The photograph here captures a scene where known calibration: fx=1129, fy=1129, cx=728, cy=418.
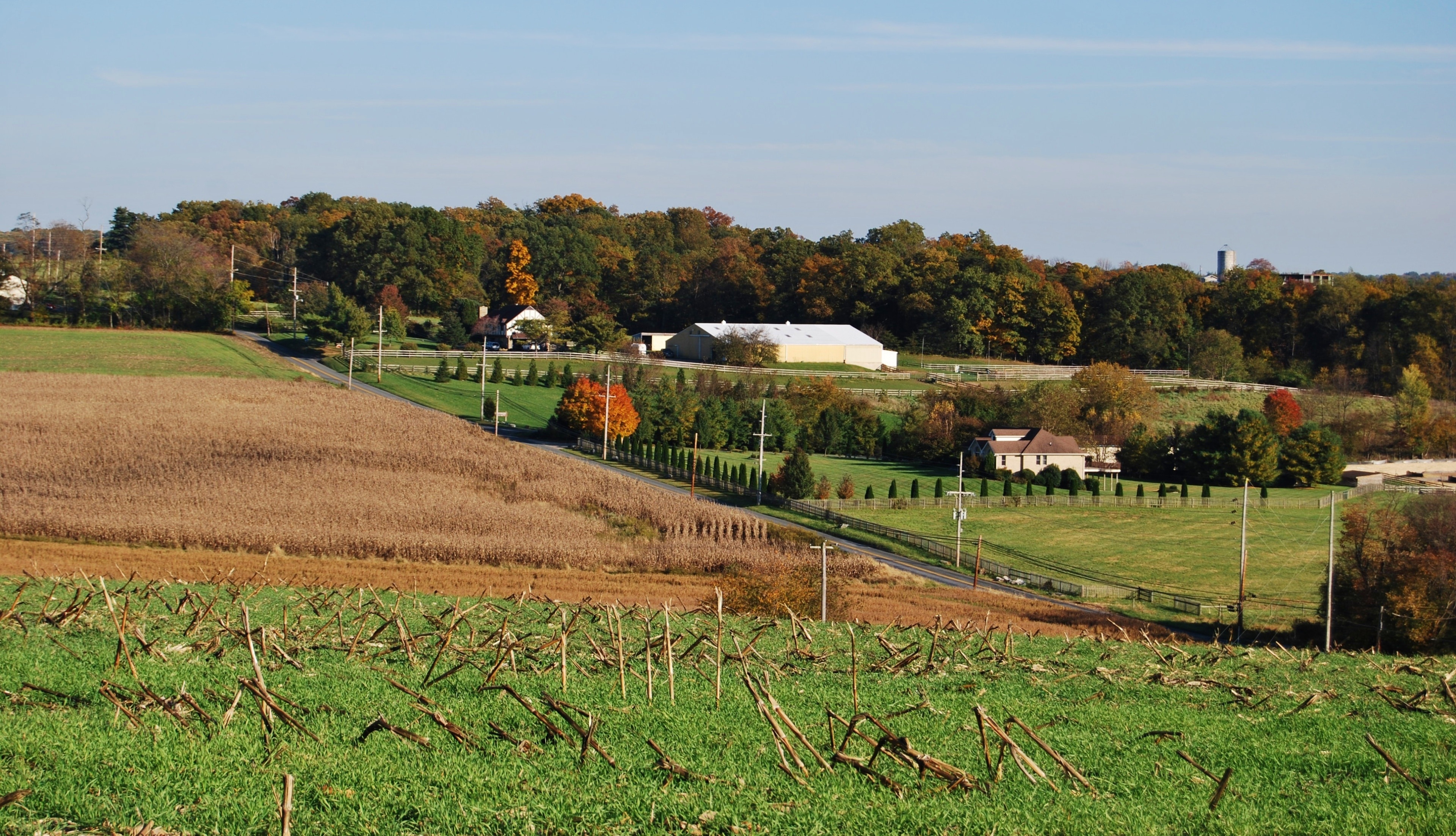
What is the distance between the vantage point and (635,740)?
874 centimetres

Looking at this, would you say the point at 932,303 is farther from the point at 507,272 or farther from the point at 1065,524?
the point at 1065,524

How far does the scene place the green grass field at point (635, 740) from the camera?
7.22m

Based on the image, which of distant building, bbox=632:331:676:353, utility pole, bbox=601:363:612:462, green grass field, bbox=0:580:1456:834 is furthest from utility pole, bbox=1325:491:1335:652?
distant building, bbox=632:331:676:353

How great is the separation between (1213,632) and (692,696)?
27.1 meters

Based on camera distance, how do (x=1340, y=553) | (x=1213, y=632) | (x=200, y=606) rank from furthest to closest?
(x=1340, y=553)
(x=1213, y=632)
(x=200, y=606)

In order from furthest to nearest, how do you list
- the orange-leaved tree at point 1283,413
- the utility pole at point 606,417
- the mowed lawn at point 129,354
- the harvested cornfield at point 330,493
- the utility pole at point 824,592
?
the orange-leaved tree at point 1283,413 → the mowed lawn at point 129,354 → the utility pole at point 606,417 → the harvested cornfield at point 330,493 → the utility pole at point 824,592

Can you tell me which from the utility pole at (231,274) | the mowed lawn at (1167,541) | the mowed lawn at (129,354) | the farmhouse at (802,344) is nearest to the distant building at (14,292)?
the mowed lawn at (129,354)

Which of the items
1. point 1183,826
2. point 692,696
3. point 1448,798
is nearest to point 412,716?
point 692,696

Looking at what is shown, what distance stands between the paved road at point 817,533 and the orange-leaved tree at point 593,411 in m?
1.77

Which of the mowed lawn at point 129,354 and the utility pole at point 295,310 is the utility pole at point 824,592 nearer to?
the mowed lawn at point 129,354

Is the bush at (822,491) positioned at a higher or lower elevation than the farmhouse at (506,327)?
lower

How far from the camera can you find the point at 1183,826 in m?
7.27

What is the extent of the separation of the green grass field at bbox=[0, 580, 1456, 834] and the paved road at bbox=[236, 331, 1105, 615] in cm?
2406

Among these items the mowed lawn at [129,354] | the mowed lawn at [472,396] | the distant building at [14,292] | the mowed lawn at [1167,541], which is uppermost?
the distant building at [14,292]
